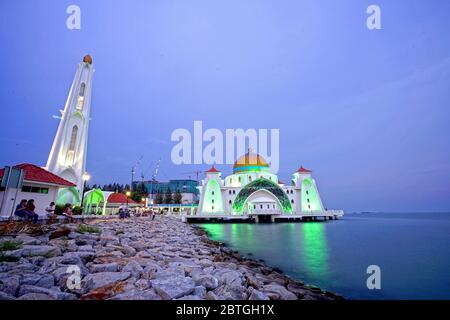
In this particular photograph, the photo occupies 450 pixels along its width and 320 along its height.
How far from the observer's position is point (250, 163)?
59344mm

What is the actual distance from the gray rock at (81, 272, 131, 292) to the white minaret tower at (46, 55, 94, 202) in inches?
1093

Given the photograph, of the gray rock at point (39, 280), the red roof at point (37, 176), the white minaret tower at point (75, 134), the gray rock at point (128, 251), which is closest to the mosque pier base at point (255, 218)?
the white minaret tower at point (75, 134)

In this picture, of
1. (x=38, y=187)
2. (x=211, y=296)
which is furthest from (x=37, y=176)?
(x=211, y=296)

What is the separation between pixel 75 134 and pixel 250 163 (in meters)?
40.5

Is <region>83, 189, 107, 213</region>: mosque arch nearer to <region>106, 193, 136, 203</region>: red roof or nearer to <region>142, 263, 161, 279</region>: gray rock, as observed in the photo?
<region>106, 193, 136, 203</region>: red roof

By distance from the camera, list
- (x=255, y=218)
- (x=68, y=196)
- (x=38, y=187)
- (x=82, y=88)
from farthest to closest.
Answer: (x=255, y=218) → (x=82, y=88) → (x=68, y=196) → (x=38, y=187)

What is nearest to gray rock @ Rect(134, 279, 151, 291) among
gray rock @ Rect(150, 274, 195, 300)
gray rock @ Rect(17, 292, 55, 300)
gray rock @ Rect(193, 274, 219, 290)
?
gray rock @ Rect(150, 274, 195, 300)

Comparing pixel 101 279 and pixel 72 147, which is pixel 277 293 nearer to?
pixel 101 279

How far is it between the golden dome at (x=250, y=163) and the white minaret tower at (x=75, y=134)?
38.6 metres

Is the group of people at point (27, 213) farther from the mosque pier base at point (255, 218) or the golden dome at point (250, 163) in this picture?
the golden dome at point (250, 163)

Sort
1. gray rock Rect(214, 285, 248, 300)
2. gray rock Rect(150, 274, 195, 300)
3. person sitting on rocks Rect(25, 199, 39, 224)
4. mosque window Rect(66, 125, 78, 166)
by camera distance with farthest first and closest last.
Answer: mosque window Rect(66, 125, 78, 166) < person sitting on rocks Rect(25, 199, 39, 224) < gray rock Rect(214, 285, 248, 300) < gray rock Rect(150, 274, 195, 300)

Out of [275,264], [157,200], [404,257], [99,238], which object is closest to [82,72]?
[99,238]

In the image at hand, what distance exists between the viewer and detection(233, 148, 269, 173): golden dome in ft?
194
